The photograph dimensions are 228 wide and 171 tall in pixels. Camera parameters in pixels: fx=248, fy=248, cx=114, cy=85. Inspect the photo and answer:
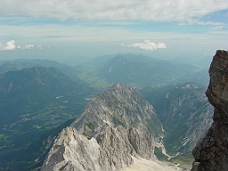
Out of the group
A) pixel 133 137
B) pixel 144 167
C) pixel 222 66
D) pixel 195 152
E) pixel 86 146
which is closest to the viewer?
pixel 222 66

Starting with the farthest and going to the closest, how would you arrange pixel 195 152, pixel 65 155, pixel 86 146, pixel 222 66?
pixel 86 146, pixel 65 155, pixel 195 152, pixel 222 66

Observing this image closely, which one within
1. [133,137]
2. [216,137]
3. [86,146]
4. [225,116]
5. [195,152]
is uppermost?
[225,116]

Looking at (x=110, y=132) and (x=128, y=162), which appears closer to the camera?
(x=128, y=162)

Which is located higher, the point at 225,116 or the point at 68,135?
the point at 225,116

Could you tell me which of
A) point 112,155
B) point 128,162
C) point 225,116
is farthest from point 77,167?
point 225,116

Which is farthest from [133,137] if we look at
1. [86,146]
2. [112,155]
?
[86,146]

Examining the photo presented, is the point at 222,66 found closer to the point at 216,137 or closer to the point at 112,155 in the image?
the point at 216,137

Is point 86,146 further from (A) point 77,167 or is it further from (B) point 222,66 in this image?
(B) point 222,66
